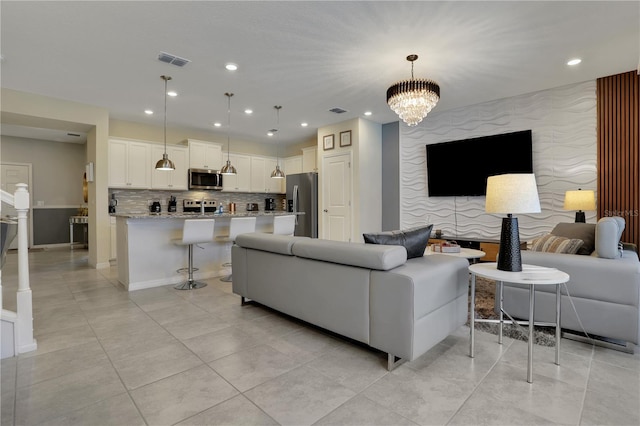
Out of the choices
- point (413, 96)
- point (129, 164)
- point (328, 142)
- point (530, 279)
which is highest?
point (328, 142)

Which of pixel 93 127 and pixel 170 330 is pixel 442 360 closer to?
pixel 170 330

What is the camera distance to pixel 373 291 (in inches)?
81.1

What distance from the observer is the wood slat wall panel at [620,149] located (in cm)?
393

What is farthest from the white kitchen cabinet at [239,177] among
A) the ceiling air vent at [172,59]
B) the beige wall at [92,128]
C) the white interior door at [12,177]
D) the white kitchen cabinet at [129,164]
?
the white interior door at [12,177]

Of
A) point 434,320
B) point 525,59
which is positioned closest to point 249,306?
point 434,320

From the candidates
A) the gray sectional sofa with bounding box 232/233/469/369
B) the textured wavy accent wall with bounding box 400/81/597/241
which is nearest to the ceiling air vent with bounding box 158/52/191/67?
the gray sectional sofa with bounding box 232/233/469/369

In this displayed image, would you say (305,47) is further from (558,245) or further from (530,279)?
(558,245)

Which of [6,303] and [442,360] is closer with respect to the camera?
[442,360]

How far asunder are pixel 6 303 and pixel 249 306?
2.66 m

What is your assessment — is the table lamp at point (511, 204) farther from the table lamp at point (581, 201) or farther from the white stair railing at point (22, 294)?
the white stair railing at point (22, 294)

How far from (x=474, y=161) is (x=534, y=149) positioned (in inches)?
33.1

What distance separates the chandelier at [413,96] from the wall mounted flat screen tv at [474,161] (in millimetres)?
1997

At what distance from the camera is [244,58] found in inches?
140

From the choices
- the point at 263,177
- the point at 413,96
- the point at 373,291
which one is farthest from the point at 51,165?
the point at 373,291
